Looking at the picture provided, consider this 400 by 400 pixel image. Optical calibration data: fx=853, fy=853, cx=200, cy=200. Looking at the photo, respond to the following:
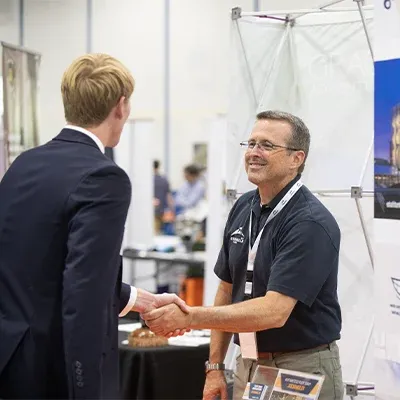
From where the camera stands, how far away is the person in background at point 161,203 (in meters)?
11.9

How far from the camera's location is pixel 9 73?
464 cm

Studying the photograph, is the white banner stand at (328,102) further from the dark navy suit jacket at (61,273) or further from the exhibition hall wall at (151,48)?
the exhibition hall wall at (151,48)

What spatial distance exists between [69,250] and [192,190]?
34.6 ft

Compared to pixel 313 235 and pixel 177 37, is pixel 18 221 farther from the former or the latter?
pixel 177 37

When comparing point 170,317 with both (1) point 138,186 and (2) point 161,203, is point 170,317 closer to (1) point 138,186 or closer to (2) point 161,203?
(1) point 138,186

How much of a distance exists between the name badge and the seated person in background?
948 cm

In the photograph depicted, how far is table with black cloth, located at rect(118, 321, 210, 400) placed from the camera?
402 cm

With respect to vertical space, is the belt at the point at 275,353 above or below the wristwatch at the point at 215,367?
above

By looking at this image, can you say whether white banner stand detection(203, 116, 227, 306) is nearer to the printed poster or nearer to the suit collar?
the printed poster

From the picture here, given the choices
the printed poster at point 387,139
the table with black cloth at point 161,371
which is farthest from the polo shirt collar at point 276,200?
the table with black cloth at point 161,371

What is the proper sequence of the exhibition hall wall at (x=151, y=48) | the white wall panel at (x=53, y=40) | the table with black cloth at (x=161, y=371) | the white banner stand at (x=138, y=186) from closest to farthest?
the table with black cloth at (x=161, y=371) < the white banner stand at (x=138, y=186) < the white wall panel at (x=53, y=40) < the exhibition hall wall at (x=151, y=48)

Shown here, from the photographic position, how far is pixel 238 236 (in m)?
2.98

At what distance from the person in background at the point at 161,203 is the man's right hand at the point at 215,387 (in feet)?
29.0

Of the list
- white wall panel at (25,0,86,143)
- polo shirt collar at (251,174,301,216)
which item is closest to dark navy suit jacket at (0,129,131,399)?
polo shirt collar at (251,174,301,216)
